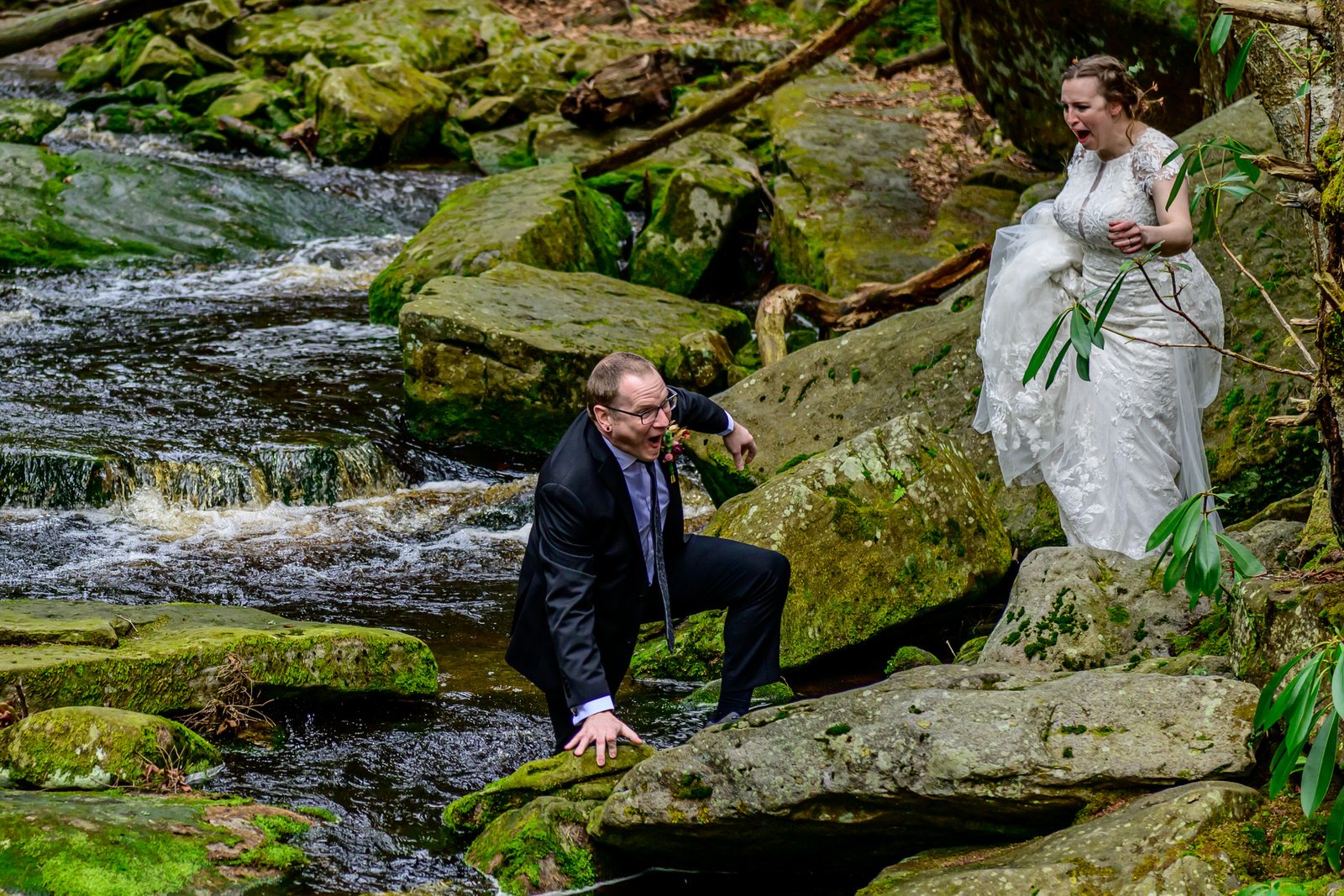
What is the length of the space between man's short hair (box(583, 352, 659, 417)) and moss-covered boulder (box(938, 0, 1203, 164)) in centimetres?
573

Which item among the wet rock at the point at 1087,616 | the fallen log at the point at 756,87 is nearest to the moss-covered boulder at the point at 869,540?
the wet rock at the point at 1087,616

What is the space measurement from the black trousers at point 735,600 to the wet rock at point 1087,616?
93 cm

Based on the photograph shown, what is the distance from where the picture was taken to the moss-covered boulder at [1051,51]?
9281 mm

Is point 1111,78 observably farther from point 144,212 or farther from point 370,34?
point 370,34

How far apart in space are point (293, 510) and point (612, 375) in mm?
5261

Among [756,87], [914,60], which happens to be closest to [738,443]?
[756,87]

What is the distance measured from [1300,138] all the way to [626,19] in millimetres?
18741

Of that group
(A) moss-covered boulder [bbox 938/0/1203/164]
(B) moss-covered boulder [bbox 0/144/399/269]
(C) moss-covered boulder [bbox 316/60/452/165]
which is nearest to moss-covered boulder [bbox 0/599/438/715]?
(A) moss-covered boulder [bbox 938/0/1203/164]

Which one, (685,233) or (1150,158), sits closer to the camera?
(1150,158)

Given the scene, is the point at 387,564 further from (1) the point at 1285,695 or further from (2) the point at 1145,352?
(1) the point at 1285,695

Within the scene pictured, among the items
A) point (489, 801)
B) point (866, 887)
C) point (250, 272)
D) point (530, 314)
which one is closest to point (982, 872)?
point (866, 887)

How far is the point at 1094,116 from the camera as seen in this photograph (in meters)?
5.21

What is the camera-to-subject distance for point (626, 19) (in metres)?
22.2

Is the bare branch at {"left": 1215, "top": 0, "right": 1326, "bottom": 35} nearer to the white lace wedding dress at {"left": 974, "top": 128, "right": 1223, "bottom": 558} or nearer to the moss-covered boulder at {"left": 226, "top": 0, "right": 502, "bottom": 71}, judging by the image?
the white lace wedding dress at {"left": 974, "top": 128, "right": 1223, "bottom": 558}
